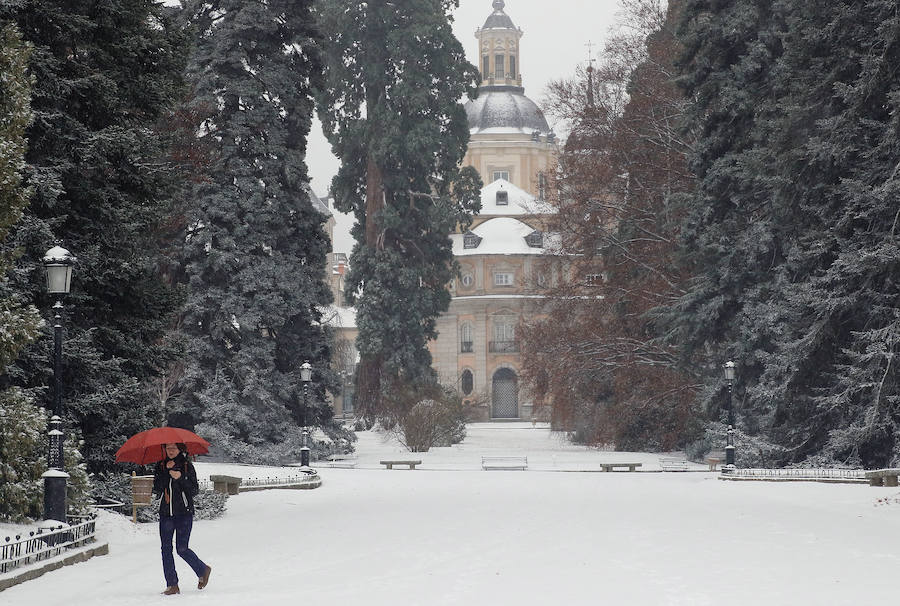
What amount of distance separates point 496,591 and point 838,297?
15.5 m

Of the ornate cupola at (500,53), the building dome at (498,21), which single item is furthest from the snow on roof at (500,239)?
the building dome at (498,21)

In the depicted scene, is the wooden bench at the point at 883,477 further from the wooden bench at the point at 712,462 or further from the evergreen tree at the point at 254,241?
the evergreen tree at the point at 254,241

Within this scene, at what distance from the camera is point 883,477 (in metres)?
23.2

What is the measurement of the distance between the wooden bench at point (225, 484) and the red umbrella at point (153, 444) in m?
10.7

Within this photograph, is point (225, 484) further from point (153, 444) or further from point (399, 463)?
point (399, 463)

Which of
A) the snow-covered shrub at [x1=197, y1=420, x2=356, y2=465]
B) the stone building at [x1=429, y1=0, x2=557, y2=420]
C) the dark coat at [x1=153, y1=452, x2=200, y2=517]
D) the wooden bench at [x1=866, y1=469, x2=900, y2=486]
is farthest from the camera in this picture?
the stone building at [x1=429, y1=0, x2=557, y2=420]

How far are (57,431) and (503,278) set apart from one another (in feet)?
238

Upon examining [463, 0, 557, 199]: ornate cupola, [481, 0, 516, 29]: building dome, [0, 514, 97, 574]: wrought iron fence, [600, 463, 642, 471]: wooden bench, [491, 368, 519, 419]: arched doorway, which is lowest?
[0, 514, 97, 574]: wrought iron fence

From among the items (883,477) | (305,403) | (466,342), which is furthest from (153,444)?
(466,342)

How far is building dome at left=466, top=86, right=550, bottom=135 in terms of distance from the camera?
325 feet

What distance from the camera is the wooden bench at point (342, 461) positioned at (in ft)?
121

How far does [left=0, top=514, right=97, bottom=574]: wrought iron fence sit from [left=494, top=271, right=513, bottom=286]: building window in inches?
2809

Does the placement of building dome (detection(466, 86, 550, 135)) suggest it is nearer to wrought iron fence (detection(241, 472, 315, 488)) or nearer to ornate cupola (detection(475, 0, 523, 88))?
ornate cupola (detection(475, 0, 523, 88))

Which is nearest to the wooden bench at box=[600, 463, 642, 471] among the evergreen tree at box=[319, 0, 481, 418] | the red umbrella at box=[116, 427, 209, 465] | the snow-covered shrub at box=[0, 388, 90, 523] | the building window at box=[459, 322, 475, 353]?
the evergreen tree at box=[319, 0, 481, 418]
